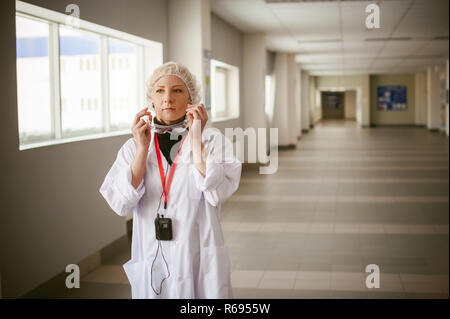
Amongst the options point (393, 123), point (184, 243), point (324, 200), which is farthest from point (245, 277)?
point (393, 123)

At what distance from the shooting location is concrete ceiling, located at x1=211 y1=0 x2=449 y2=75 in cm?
920

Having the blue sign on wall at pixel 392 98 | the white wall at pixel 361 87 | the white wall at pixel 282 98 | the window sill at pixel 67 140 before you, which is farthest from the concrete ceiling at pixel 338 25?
the blue sign on wall at pixel 392 98

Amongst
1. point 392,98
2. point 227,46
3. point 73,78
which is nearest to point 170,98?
point 73,78

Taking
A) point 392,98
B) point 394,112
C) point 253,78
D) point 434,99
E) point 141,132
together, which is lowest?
point 141,132

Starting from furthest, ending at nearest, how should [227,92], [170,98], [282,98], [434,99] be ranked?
[434,99] < [282,98] < [227,92] < [170,98]

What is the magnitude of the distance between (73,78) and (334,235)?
14.3ft

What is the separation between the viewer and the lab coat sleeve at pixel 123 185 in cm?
154

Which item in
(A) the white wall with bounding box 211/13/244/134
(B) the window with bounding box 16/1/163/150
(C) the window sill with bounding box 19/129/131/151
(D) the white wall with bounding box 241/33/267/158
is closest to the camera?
(C) the window sill with bounding box 19/129/131/151

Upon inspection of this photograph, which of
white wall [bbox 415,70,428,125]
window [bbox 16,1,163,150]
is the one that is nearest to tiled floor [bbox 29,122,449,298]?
window [bbox 16,1,163,150]

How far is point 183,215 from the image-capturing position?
1604 mm

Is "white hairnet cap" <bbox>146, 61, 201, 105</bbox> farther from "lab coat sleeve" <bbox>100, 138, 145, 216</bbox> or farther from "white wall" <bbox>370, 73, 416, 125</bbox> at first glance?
"white wall" <bbox>370, 73, 416, 125</bbox>

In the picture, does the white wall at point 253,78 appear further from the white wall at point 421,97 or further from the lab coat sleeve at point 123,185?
the white wall at point 421,97

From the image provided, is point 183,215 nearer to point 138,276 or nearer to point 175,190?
point 175,190

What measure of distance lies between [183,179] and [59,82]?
1897 mm
